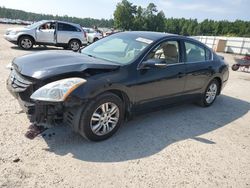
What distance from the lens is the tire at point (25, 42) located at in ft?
Answer: 45.0

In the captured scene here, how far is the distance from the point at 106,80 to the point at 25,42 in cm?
1129

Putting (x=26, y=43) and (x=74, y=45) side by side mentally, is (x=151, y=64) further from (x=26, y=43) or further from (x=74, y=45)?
(x=74, y=45)

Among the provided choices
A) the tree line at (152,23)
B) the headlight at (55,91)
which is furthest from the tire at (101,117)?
the tree line at (152,23)

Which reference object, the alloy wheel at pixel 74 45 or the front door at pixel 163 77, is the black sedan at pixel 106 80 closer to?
the front door at pixel 163 77

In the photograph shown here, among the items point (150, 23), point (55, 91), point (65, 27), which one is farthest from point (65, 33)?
point (150, 23)

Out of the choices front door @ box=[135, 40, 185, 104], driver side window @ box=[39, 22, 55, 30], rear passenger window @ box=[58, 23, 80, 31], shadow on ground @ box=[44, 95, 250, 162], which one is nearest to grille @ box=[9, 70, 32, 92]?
shadow on ground @ box=[44, 95, 250, 162]

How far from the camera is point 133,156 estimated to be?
3775 mm

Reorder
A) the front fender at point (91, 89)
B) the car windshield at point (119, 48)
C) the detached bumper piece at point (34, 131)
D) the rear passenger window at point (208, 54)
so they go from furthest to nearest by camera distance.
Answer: the rear passenger window at point (208, 54) < the car windshield at point (119, 48) < the detached bumper piece at point (34, 131) < the front fender at point (91, 89)

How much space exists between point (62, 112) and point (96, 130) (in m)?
→ 0.60

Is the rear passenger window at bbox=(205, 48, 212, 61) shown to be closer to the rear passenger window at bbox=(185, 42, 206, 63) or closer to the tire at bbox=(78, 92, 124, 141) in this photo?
the rear passenger window at bbox=(185, 42, 206, 63)

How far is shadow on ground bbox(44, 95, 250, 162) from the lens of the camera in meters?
3.76

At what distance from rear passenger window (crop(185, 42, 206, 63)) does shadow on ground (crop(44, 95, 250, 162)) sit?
3.81 feet

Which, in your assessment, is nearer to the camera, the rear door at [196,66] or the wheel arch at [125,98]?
the wheel arch at [125,98]

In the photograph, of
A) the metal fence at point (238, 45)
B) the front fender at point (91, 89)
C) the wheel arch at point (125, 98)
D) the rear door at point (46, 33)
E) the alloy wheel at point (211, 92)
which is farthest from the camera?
the metal fence at point (238, 45)
